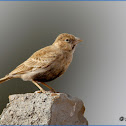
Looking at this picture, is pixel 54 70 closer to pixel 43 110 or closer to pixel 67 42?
pixel 67 42

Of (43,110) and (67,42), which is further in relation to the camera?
(67,42)

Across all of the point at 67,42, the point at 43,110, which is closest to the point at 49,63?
the point at 67,42

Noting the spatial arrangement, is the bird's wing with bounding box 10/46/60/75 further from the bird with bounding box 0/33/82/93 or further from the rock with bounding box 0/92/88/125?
the rock with bounding box 0/92/88/125

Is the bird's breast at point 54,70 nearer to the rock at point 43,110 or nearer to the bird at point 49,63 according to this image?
the bird at point 49,63

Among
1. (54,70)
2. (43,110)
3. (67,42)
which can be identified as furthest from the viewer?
(67,42)

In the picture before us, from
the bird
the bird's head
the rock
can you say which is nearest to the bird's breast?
the bird

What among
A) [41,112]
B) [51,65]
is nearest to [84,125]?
[41,112]

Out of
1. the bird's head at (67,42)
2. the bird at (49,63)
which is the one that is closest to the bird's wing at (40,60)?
the bird at (49,63)

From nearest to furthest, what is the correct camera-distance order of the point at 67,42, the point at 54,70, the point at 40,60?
the point at 54,70, the point at 40,60, the point at 67,42
